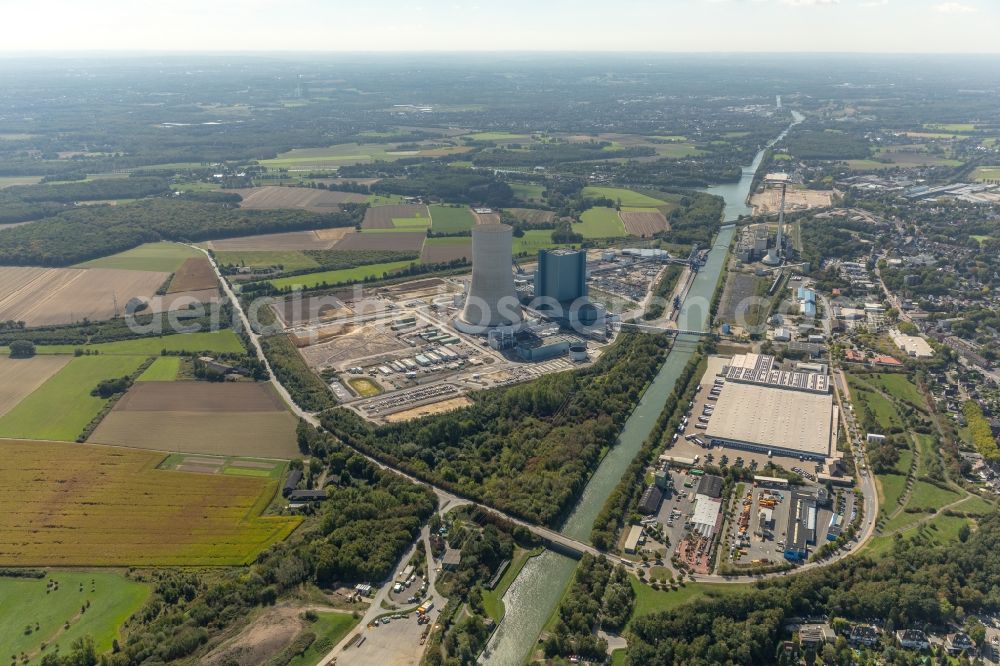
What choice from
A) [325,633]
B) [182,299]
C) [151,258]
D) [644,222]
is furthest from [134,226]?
[325,633]

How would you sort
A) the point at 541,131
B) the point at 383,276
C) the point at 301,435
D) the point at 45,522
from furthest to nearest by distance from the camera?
the point at 541,131, the point at 383,276, the point at 301,435, the point at 45,522

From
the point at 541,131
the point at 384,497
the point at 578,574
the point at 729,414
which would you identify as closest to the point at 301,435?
the point at 384,497

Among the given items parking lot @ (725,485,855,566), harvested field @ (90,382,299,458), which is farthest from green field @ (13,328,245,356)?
parking lot @ (725,485,855,566)

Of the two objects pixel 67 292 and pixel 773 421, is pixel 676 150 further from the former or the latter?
pixel 67 292

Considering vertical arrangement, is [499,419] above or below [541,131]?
below

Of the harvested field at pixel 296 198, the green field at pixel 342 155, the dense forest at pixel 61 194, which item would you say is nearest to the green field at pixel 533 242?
the harvested field at pixel 296 198

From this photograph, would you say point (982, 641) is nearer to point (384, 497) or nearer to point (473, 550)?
point (473, 550)
